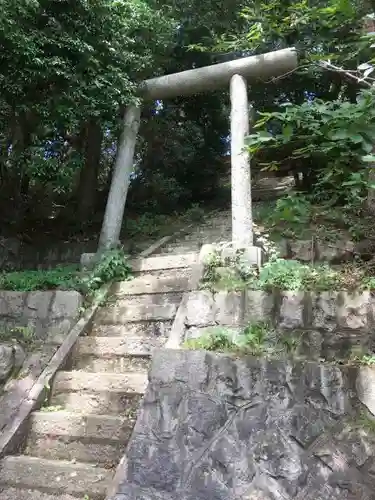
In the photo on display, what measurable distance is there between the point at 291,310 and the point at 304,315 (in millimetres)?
118

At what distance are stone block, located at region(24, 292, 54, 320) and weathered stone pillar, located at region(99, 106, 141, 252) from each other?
1.58 meters

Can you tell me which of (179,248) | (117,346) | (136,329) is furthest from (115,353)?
(179,248)

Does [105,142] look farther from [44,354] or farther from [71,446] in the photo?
[71,446]

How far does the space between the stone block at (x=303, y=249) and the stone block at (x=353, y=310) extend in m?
1.83

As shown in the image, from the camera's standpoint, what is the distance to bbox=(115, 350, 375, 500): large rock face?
3.04 meters

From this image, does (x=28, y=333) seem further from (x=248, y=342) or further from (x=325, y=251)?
(x=325, y=251)

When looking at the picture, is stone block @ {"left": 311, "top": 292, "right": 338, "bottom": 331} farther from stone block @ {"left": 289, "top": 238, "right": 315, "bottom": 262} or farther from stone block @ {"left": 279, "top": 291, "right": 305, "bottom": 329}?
stone block @ {"left": 289, "top": 238, "right": 315, "bottom": 262}

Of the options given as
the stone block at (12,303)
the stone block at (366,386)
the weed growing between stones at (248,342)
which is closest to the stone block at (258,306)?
the weed growing between stones at (248,342)

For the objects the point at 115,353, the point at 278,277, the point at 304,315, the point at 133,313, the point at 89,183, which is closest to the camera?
the point at 304,315

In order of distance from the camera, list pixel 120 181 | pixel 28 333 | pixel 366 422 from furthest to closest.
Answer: pixel 120 181 → pixel 28 333 → pixel 366 422

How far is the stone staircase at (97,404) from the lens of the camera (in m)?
3.58

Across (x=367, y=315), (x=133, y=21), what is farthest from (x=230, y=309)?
(x=133, y=21)

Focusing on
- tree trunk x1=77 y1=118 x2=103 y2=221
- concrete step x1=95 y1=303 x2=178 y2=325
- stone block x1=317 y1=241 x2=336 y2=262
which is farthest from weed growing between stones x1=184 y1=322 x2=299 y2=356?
tree trunk x1=77 y1=118 x2=103 y2=221

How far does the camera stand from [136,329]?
5.07 m
